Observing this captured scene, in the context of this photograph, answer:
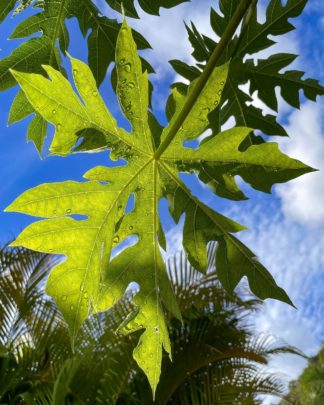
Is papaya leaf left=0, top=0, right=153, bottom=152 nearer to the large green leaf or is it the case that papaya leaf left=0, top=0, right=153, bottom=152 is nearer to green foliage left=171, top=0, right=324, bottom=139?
green foliage left=171, top=0, right=324, bottom=139

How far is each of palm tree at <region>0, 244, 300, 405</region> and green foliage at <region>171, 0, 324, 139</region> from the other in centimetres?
376

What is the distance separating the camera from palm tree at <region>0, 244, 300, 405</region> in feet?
16.2

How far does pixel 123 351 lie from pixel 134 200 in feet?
14.4

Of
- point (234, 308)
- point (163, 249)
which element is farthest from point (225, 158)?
point (234, 308)

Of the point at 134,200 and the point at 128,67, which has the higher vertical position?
the point at 128,67

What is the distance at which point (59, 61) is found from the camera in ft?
3.94

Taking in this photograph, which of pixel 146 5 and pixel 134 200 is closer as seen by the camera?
pixel 134 200

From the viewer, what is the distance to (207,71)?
0.81m

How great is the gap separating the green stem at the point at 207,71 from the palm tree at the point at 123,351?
13.3ft

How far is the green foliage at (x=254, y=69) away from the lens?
1229 mm

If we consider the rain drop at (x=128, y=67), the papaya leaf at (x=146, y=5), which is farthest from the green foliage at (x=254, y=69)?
the rain drop at (x=128, y=67)

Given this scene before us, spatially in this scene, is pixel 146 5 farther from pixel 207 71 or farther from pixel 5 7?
pixel 207 71

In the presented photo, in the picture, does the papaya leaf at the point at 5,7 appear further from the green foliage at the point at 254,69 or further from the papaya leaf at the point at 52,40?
the green foliage at the point at 254,69

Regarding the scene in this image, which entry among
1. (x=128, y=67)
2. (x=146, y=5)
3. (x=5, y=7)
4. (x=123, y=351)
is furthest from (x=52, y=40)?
(x=123, y=351)
